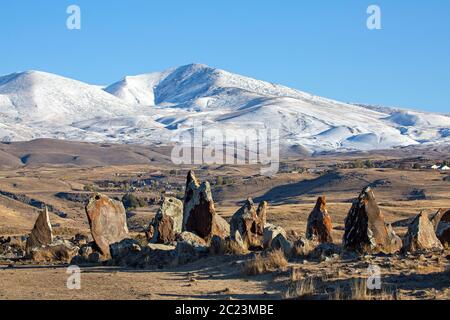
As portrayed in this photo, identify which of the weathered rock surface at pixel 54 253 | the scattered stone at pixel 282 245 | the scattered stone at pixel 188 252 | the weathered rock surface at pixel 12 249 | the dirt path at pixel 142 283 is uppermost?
the scattered stone at pixel 282 245

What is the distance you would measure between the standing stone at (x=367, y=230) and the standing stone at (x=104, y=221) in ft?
21.6

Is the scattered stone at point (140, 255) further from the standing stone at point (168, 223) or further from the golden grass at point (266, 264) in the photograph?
the golden grass at point (266, 264)

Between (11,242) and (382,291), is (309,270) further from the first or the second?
(11,242)

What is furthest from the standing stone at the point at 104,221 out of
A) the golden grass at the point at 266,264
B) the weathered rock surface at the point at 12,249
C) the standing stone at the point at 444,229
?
the standing stone at the point at 444,229

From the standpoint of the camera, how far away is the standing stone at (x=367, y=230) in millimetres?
18484

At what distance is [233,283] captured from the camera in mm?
15773

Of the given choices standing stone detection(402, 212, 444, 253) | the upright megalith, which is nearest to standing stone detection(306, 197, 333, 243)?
the upright megalith

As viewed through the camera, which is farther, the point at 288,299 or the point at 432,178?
the point at 432,178

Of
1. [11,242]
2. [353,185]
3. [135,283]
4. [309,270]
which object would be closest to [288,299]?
[309,270]

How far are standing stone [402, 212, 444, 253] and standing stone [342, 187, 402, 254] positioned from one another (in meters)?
0.47

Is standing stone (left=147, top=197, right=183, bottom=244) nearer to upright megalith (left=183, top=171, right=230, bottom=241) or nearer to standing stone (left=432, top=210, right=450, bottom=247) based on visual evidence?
upright megalith (left=183, top=171, right=230, bottom=241)

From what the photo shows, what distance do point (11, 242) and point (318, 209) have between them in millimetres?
12138

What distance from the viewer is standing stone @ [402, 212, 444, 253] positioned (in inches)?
728

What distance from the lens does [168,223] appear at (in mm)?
23484
